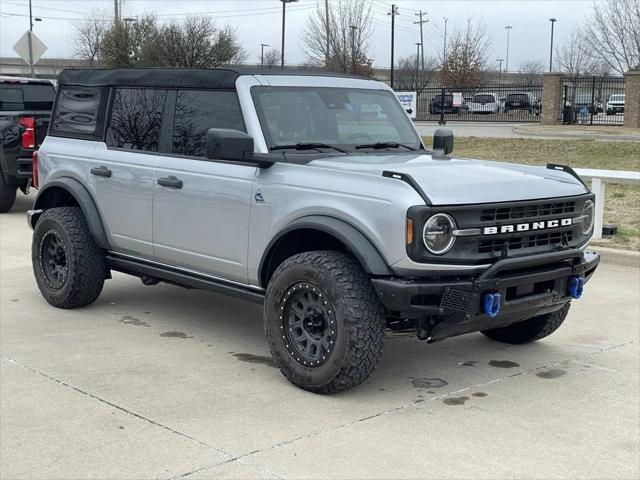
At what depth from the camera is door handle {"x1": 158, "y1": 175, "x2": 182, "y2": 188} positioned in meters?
5.82

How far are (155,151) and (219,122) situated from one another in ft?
2.31

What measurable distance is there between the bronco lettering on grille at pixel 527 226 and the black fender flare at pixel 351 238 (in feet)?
1.99

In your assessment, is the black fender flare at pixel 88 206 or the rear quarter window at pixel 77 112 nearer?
the black fender flare at pixel 88 206

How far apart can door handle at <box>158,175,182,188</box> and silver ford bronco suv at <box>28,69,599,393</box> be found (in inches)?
2.4

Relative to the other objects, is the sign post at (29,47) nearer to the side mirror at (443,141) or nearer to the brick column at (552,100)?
the side mirror at (443,141)

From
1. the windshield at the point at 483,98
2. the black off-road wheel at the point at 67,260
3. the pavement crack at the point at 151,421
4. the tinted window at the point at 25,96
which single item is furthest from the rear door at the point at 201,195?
the windshield at the point at 483,98

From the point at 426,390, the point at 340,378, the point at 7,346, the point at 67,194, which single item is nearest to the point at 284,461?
the point at 340,378

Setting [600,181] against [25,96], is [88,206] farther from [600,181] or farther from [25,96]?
[25,96]

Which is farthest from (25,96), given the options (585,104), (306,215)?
(585,104)

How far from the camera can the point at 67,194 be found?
23.3 feet

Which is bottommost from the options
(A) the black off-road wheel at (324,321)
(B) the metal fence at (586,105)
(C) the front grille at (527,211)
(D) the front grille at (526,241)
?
(A) the black off-road wheel at (324,321)

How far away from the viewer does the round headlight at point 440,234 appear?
450cm

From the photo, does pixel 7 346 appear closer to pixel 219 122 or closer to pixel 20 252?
pixel 219 122

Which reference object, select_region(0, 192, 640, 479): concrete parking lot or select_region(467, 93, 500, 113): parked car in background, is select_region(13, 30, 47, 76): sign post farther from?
select_region(467, 93, 500, 113): parked car in background
